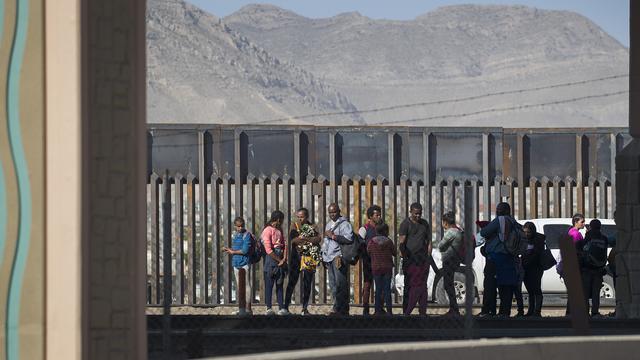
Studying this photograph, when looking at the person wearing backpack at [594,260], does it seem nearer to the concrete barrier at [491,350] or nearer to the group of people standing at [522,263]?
the group of people standing at [522,263]

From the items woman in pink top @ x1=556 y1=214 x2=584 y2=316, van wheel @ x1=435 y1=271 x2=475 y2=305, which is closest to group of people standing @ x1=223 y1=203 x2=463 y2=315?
woman in pink top @ x1=556 y1=214 x2=584 y2=316

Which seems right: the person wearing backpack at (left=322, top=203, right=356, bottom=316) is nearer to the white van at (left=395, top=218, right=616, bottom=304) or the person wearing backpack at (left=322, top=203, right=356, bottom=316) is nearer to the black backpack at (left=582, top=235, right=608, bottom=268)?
the black backpack at (left=582, top=235, right=608, bottom=268)

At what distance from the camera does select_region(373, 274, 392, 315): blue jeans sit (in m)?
21.0

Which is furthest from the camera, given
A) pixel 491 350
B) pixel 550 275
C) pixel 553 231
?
pixel 553 231

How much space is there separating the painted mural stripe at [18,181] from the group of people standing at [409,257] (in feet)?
30.8

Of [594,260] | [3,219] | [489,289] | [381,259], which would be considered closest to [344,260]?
[381,259]

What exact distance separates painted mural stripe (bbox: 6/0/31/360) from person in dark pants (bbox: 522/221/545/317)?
11.1 metres

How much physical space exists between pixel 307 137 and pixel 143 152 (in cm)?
1917

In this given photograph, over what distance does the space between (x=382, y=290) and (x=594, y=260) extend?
9.01 ft

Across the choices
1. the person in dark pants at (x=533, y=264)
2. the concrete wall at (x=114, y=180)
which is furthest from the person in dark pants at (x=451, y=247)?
the concrete wall at (x=114, y=180)

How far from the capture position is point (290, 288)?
21922mm

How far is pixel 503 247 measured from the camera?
66.2ft

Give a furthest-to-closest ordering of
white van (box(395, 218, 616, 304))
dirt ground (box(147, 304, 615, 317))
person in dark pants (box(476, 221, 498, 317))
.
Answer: white van (box(395, 218, 616, 304))
dirt ground (box(147, 304, 615, 317))
person in dark pants (box(476, 221, 498, 317))

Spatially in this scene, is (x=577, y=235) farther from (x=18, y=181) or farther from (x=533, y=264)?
(x=18, y=181)
